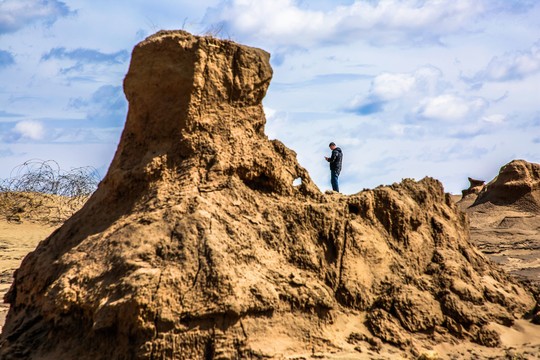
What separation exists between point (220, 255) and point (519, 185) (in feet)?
55.2

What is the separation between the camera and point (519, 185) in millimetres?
19359

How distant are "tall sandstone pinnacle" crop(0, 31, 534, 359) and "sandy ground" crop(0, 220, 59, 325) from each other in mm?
4987

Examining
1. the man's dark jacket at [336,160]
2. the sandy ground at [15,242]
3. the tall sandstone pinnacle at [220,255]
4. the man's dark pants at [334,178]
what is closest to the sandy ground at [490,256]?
the sandy ground at [15,242]

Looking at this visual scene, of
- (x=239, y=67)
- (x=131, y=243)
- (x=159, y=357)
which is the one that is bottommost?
(x=159, y=357)

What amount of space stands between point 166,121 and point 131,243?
148 centimetres

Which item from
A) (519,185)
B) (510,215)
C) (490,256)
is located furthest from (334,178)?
(519,185)

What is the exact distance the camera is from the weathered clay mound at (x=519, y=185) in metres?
19.2

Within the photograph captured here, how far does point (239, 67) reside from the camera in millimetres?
6195

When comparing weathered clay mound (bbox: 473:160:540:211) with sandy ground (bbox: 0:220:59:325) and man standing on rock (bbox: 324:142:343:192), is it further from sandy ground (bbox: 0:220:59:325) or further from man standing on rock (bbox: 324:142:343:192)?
sandy ground (bbox: 0:220:59:325)

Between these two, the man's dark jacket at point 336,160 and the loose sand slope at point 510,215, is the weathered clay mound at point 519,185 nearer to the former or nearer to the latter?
the loose sand slope at point 510,215

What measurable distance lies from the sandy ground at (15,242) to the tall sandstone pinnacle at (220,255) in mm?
4987

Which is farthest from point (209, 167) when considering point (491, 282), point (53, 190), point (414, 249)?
point (53, 190)

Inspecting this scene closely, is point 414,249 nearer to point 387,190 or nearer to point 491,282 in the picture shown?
point 387,190

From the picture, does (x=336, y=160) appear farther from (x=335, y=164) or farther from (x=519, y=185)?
(x=519, y=185)
